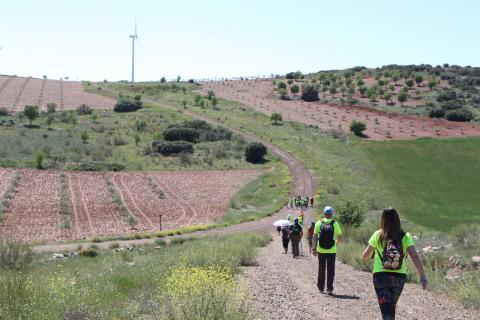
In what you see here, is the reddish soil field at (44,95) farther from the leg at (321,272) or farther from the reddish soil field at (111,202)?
the leg at (321,272)

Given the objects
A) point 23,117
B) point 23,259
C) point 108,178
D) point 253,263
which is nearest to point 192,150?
point 108,178

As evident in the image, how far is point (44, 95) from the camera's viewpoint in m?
122

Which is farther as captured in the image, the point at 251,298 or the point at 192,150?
the point at 192,150

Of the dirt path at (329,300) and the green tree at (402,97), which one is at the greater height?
the green tree at (402,97)

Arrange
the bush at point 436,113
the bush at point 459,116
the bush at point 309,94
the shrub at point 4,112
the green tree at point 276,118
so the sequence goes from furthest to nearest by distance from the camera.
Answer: the bush at point 309,94, the bush at point 436,113, the green tree at point 276,118, the bush at point 459,116, the shrub at point 4,112

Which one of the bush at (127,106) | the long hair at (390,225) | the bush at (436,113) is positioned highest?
the long hair at (390,225)

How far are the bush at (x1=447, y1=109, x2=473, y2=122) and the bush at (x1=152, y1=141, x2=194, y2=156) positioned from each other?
49.5 meters

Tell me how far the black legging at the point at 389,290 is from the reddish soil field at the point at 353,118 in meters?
77.5

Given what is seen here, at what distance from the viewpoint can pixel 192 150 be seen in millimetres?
74000

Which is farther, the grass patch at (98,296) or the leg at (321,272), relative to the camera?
the leg at (321,272)

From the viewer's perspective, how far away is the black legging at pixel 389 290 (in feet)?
28.9

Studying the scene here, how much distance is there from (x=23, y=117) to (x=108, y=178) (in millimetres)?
42271

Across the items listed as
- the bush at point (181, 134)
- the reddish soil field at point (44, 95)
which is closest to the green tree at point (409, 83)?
the reddish soil field at point (44, 95)

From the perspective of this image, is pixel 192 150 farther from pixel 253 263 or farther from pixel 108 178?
pixel 253 263
